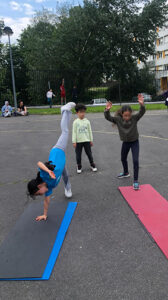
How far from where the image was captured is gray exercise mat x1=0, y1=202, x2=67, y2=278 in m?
2.72

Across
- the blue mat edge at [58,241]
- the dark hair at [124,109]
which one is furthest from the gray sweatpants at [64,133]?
the dark hair at [124,109]

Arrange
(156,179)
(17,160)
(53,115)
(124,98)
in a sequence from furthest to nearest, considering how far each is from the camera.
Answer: (124,98) → (53,115) → (17,160) → (156,179)

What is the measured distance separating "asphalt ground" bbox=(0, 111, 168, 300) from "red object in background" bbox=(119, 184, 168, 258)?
0.10 m

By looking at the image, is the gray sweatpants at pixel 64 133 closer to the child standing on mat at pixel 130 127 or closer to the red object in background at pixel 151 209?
the child standing on mat at pixel 130 127

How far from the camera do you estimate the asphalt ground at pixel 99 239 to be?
2398mm

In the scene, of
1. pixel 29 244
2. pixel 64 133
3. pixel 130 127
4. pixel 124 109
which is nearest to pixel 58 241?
pixel 29 244

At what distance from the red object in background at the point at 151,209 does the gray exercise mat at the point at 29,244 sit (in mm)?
1214

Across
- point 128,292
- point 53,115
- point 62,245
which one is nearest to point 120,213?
point 62,245

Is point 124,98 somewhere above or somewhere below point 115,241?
above

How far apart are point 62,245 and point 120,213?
3.76 feet

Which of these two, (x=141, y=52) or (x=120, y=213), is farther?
(x=141, y=52)

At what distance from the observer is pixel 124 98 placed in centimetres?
2609

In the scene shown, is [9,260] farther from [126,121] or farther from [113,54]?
[113,54]

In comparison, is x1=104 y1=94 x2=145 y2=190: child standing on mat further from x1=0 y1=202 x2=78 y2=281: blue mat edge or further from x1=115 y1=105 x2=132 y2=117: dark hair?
x1=0 y1=202 x2=78 y2=281: blue mat edge
